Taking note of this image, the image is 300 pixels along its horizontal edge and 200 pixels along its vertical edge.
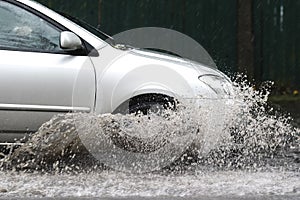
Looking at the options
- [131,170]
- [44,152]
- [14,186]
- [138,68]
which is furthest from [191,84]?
[14,186]

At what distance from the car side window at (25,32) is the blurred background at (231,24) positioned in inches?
179

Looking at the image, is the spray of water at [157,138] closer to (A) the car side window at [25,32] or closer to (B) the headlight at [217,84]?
(B) the headlight at [217,84]

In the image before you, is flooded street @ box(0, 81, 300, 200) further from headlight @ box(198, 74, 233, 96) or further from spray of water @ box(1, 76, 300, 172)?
headlight @ box(198, 74, 233, 96)

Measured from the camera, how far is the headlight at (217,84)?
5.88m

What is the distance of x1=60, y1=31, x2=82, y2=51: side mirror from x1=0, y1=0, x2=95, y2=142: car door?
0.26ft

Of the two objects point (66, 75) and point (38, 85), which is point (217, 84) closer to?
point (66, 75)

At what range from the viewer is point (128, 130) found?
5539mm

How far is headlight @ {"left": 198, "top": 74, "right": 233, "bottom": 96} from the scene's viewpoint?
5.88m

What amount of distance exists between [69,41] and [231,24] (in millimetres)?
5420

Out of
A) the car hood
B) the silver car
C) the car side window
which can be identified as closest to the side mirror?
the silver car

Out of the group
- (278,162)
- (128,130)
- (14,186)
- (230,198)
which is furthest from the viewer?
(278,162)

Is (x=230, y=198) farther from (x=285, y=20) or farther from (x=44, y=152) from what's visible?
(x=285, y=20)

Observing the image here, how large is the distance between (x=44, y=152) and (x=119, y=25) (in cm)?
525

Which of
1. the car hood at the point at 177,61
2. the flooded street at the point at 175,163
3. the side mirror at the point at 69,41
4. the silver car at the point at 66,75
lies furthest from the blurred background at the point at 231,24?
the side mirror at the point at 69,41
